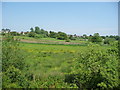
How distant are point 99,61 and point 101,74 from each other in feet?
0.86

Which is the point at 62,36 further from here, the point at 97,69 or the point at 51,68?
the point at 97,69

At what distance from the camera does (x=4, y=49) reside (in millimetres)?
4031

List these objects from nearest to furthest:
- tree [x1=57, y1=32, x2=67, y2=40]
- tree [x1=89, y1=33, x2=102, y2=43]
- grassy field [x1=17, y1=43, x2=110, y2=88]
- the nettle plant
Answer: the nettle plant
grassy field [x1=17, y1=43, x2=110, y2=88]
tree [x1=89, y1=33, x2=102, y2=43]
tree [x1=57, y1=32, x2=67, y2=40]

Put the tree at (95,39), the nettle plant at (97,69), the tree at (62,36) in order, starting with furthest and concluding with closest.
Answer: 1. the tree at (62,36)
2. the tree at (95,39)
3. the nettle plant at (97,69)

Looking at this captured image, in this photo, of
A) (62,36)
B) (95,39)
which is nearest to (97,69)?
(95,39)

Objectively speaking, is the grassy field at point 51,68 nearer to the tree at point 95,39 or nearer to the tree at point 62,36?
the tree at point 95,39

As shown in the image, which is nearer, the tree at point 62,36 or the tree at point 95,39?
the tree at point 95,39

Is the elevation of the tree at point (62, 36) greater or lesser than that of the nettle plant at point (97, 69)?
greater

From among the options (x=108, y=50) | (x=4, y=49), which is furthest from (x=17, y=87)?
(x=108, y=50)

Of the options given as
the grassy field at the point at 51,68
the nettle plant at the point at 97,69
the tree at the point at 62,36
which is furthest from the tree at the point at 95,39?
the tree at the point at 62,36

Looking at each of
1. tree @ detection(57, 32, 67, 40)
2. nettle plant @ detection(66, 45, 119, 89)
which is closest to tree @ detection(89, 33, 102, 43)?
nettle plant @ detection(66, 45, 119, 89)

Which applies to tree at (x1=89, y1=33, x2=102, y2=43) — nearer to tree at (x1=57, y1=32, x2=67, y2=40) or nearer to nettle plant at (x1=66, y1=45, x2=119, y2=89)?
nettle plant at (x1=66, y1=45, x2=119, y2=89)

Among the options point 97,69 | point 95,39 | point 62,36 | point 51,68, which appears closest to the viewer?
point 97,69

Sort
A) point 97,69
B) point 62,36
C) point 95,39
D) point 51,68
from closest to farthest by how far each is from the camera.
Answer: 1. point 97,69
2. point 95,39
3. point 51,68
4. point 62,36
